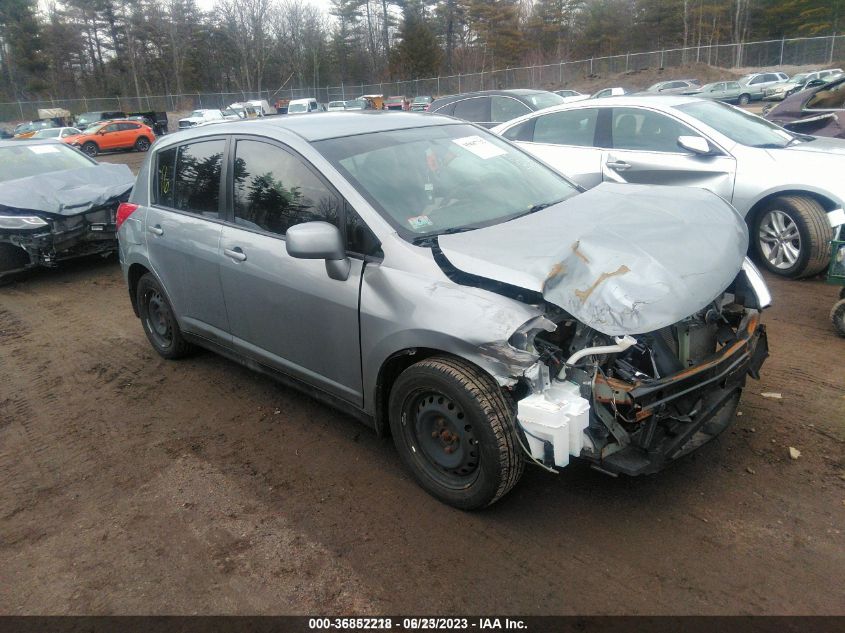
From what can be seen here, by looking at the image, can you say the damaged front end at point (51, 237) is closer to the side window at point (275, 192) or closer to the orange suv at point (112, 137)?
the side window at point (275, 192)

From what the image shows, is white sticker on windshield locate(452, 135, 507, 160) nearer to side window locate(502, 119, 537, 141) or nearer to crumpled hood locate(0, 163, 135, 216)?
side window locate(502, 119, 537, 141)

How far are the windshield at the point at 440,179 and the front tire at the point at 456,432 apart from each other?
2.51 ft

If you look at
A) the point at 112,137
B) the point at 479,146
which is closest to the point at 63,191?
the point at 479,146

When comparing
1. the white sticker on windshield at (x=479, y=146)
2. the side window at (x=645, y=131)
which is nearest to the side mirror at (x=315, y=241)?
the white sticker on windshield at (x=479, y=146)

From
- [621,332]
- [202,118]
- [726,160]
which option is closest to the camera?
[621,332]

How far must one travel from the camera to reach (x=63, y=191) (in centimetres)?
799

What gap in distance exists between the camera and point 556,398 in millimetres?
2656

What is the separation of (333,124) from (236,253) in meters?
1.00

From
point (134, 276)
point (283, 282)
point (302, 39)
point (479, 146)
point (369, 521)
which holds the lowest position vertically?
point (369, 521)

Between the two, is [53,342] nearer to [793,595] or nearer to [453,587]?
[453,587]

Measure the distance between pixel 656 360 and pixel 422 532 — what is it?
135cm

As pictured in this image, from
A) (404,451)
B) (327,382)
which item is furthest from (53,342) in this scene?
(404,451)

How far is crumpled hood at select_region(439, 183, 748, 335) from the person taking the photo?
2619 millimetres

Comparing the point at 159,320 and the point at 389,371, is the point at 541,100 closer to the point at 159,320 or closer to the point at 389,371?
the point at 159,320
